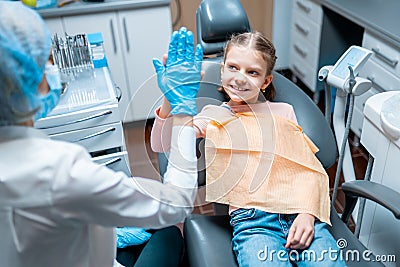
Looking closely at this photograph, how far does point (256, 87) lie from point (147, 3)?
→ 138 centimetres

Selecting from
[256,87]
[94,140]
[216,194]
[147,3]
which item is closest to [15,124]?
[216,194]

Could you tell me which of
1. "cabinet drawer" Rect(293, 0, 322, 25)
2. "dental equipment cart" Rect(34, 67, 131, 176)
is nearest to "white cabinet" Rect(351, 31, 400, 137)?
"cabinet drawer" Rect(293, 0, 322, 25)

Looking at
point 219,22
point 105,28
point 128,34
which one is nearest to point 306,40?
point 128,34

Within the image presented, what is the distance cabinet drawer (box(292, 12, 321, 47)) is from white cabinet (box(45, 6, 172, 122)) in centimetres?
104

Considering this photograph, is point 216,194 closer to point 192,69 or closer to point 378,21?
point 192,69

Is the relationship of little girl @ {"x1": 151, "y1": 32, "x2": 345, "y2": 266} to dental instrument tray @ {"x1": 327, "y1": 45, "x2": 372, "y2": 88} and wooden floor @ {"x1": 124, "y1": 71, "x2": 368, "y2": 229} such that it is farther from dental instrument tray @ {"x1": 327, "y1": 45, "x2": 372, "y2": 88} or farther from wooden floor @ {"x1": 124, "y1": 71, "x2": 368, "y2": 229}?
dental instrument tray @ {"x1": 327, "y1": 45, "x2": 372, "y2": 88}

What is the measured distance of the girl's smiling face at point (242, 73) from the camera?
4.14ft

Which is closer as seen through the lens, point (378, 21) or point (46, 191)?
point (46, 191)

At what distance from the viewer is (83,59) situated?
1812 mm

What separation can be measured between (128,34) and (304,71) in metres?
1.40

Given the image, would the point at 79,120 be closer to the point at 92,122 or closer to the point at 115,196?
the point at 92,122

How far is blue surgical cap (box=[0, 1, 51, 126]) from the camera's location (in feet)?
2.00

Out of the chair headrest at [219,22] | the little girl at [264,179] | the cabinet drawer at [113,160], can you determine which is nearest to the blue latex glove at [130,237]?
the little girl at [264,179]

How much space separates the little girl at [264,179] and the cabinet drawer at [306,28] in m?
1.60
